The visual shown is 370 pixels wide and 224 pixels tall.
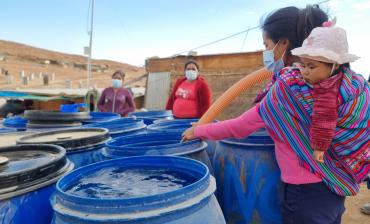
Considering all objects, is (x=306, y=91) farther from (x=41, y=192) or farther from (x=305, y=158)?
(x=41, y=192)

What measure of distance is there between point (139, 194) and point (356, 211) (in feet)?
13.2

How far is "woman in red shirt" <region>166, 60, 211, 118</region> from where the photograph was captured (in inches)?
191

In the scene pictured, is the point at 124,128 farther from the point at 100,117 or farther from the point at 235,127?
the point at 235,127

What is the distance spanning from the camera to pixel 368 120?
1.60 meters

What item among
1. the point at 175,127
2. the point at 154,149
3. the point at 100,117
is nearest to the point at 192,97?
the point at 100,117

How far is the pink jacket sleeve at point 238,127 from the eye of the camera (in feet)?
6.12

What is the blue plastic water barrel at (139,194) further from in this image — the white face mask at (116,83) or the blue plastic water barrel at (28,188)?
the white face mask at (116,83)

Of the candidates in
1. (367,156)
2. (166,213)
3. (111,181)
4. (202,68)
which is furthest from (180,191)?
(202,68)

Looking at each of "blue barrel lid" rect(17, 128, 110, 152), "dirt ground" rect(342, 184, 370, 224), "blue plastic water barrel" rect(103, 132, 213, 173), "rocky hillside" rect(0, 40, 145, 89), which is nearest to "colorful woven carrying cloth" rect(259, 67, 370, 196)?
"blue plastic water barrel" rect(103, 132, 213, 173)

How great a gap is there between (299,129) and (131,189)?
2.94ft

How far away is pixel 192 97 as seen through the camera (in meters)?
4.85

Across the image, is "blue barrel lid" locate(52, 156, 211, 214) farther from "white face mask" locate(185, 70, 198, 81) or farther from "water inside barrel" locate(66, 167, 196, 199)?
"white face mask" locate(185, 70, 198, 81)

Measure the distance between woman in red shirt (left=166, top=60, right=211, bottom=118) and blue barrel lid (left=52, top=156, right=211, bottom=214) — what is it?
2.98 meters

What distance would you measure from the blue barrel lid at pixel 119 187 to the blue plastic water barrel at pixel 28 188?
14cm
